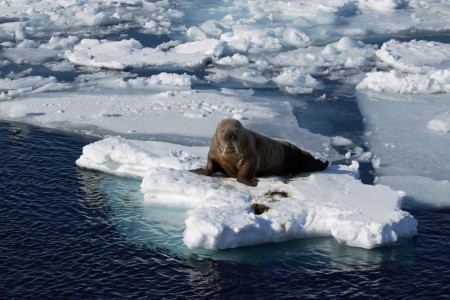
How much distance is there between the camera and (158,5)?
31297 mm

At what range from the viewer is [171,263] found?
11211mm

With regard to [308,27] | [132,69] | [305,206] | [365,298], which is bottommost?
[365,298]

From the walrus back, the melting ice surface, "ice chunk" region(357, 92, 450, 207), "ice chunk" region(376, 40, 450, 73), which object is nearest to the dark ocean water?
the melting ice surface

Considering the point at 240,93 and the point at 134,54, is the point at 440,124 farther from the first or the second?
the point at 134,54

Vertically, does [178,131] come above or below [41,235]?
above

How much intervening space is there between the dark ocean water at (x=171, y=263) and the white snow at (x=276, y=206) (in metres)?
0.21

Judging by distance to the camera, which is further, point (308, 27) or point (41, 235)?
point (308, 27)

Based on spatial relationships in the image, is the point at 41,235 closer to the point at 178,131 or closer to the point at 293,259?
the point at 293,259

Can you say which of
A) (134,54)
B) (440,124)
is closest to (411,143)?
(440,124)

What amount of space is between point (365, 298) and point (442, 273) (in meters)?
1.54

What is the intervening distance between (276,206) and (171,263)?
2202 millimetres

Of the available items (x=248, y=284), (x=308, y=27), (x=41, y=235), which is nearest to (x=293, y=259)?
(x=248, y=284)

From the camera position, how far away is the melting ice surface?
12.4m

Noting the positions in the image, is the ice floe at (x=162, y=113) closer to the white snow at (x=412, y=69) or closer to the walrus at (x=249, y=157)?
the walrus at (x=249, y=157)
